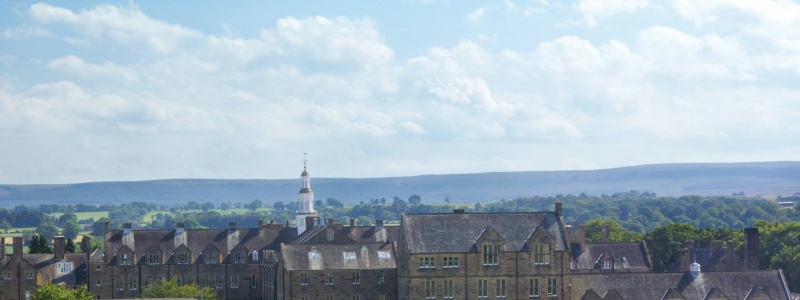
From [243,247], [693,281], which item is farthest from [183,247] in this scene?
[693,281]

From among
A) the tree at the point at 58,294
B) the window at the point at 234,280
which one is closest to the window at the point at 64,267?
the window at the point at 234,280

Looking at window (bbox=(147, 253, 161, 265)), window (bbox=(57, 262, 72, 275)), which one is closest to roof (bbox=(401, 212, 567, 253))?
window (bbox=(147, 253, 161, 265))

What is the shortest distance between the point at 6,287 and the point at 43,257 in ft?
23.8

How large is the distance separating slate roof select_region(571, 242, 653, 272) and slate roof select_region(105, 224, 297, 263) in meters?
28.8

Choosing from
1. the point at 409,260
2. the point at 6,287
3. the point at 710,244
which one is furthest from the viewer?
the point at 710,244

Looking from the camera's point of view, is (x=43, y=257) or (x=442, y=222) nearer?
(x=442, y=222)

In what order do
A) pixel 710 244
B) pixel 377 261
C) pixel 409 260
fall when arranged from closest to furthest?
pixel 409 260, pixel 377 261, pixel 710 244

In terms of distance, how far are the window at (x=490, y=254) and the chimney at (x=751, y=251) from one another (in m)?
38.3

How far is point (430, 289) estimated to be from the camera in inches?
4823

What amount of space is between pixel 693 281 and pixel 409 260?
24.1m

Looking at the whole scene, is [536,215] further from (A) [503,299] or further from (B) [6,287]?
(B) [6,287]

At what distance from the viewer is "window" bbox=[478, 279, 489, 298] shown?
12294 centimetres

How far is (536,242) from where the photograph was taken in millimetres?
123375

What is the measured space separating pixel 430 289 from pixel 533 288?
811 centimetres
